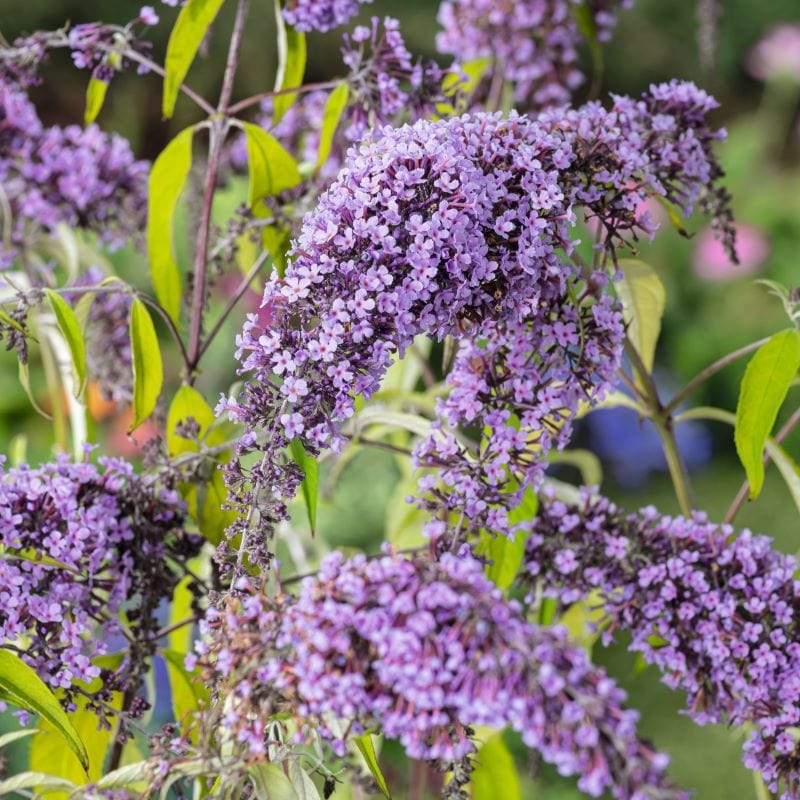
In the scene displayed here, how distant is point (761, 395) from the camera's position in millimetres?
543

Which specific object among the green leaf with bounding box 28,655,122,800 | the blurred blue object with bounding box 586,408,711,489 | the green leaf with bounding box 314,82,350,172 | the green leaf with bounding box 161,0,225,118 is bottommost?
the green leaf with bounding box 28,655,122,800

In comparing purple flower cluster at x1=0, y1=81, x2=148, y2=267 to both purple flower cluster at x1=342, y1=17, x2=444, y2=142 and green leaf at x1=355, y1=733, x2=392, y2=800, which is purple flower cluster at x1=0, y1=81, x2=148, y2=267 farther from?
green leaf at x1=355, y1=733, x2=392, y2=800

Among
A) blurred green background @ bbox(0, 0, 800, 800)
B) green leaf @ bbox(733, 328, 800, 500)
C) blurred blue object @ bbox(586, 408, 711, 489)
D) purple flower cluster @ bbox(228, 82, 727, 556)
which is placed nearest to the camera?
purple flower cluster @ bbox(228, 82, 727, 556)

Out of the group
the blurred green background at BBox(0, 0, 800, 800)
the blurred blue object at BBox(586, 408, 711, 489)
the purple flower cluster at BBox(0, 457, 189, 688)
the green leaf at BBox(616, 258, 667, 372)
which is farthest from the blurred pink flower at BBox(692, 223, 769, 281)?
the purple flower cluster at BBox(0, 457, 189, 688)

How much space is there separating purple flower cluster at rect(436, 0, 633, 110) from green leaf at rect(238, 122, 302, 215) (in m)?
0.25

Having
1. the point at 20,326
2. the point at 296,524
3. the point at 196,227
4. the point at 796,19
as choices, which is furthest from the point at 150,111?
the point at 20,326

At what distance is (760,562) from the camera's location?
21.1 inches

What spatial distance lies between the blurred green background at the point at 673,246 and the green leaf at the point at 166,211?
3.8 inches

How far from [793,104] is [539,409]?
13.5ft

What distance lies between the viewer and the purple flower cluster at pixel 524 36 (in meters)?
0.83

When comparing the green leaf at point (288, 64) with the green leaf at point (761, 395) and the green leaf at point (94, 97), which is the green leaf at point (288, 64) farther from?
the green leaf at point (761, 395)

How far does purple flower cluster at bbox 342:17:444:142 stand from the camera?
2.07 ft

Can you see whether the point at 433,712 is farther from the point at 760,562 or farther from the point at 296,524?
the point at 296,524

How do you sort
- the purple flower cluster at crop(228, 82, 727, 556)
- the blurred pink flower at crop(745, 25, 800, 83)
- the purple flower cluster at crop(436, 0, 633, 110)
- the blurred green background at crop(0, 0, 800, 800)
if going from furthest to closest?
the blurred pink flower at crop(745, 25, 800, 83)
the blurred green background at crop(0, 0, 800, 800)
the purple flower cluster at crop(436, 0, 633, 110)
the purple flower cluster at crop(228, 82, 727, 556)
